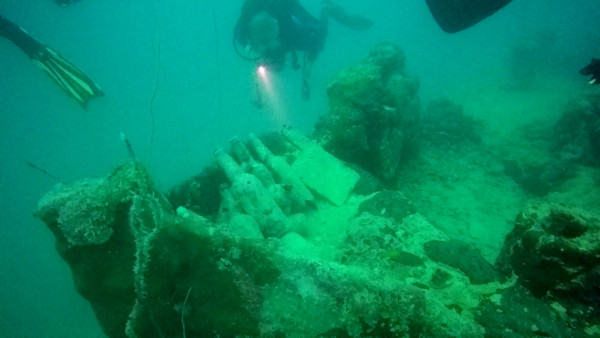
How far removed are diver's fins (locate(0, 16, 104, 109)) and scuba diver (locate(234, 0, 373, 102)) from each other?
137 inches

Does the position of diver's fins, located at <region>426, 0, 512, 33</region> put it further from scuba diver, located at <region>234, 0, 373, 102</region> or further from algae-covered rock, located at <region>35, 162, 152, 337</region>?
algae-covered rock, located at <region>35, 162, 152, 337</region>

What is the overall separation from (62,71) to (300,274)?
755 cm

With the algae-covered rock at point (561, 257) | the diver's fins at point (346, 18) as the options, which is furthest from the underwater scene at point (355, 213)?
the diver's fins at point (346, 18)

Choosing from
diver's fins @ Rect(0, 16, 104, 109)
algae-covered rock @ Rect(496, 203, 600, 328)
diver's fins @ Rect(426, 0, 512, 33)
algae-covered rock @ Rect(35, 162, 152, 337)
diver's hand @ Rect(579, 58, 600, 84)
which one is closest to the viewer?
algae-covered rock @ Rect(496, 203, 600, 328)

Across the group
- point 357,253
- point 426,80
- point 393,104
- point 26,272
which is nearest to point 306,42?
point 393,104

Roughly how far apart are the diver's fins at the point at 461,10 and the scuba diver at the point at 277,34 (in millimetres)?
4105

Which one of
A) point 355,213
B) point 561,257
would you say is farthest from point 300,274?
point 355,213

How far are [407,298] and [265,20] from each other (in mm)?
7121

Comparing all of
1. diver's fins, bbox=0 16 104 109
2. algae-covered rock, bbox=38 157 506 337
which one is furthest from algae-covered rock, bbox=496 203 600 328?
diver's fins, bbox=0 16 104 109

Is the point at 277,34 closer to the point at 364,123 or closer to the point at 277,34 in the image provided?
the point at 277,34

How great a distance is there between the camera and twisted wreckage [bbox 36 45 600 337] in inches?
79.0

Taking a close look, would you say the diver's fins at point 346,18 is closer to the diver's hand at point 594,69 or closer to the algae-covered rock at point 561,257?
the diver's hand at point 594,69

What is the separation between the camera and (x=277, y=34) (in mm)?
7652

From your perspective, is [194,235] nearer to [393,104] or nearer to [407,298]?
[407,298]
